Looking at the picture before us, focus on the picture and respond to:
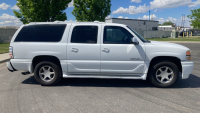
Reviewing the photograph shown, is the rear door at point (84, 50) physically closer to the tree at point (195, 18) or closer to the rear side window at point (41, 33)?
the rear side window at point (41, 33)

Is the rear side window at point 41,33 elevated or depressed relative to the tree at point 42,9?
depressed

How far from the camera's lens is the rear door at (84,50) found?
16.7 ft

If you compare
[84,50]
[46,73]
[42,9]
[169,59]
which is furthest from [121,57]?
[42,9]

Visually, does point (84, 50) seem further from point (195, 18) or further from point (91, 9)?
point (195, 18)

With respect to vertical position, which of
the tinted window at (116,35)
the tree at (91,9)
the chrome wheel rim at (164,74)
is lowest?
the chrome wheel rim at (164,74)

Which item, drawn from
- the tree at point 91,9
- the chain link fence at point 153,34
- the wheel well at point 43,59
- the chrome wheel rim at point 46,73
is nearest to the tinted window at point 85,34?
the wheel well at point 43,59

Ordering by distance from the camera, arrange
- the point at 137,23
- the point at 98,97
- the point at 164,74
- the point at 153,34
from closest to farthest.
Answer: the point at 98,97 < the point at 164,74 < the point at 153,34 < the point at 137,23

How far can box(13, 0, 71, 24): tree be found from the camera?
17703 millimetres

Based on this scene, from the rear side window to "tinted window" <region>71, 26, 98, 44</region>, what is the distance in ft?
1.34

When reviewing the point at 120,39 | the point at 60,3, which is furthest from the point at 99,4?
the point at 120,39

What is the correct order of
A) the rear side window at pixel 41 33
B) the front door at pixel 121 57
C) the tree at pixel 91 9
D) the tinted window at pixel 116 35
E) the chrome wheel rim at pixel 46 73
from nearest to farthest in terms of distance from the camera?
the front door at pixel 121 57
the tinted window at pixel 116 35
the rear side window at pixel 41 33
the chrome wheel rim at pixel 46 73
the tree at pixel 91 9

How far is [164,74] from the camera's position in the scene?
5176 mm

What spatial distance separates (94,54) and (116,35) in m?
0.91

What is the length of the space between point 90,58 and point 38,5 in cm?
1495
